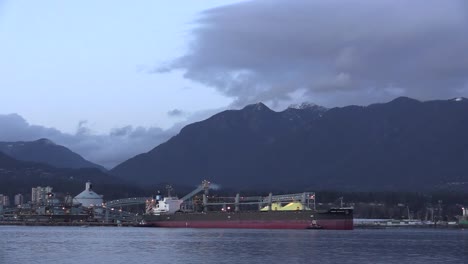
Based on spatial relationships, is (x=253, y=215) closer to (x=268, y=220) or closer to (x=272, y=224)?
(x=268, y=220)

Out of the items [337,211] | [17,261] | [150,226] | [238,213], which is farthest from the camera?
[150,226]

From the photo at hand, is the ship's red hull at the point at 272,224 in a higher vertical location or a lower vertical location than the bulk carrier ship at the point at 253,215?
lower

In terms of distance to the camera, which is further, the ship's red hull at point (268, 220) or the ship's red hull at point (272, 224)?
the ship's red hull at point (272, 224)

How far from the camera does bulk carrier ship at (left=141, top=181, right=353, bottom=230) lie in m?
131

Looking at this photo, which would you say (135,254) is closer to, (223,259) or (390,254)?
(223,259)

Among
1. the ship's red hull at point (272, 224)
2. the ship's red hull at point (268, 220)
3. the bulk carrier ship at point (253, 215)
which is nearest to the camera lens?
the ship's red hull at point (268, 220)

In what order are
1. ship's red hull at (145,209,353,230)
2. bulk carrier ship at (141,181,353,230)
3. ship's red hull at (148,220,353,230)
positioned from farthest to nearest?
bulk carrier ship at (141,181,353,230) < ship's red hull at (148,220,353,230) < ship's red hull at (145,209,353,230)

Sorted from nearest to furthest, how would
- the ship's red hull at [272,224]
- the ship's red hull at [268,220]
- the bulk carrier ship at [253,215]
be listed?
1. the ship's red hull at [268,220]
2. the ship's red hull at [272,224]
3. the bulk carrier ship at [253,215]

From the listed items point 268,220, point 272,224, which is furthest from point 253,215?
point 272,224

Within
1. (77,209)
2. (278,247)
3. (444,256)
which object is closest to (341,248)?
(278,247)

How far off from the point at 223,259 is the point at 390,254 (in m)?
15.7

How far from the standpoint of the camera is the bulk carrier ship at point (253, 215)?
131 m

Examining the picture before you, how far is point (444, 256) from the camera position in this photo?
2586 inches

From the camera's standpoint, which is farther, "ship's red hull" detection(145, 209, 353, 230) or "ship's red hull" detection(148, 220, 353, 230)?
"ship's red hull" detection(148, 220, 353, 230)
